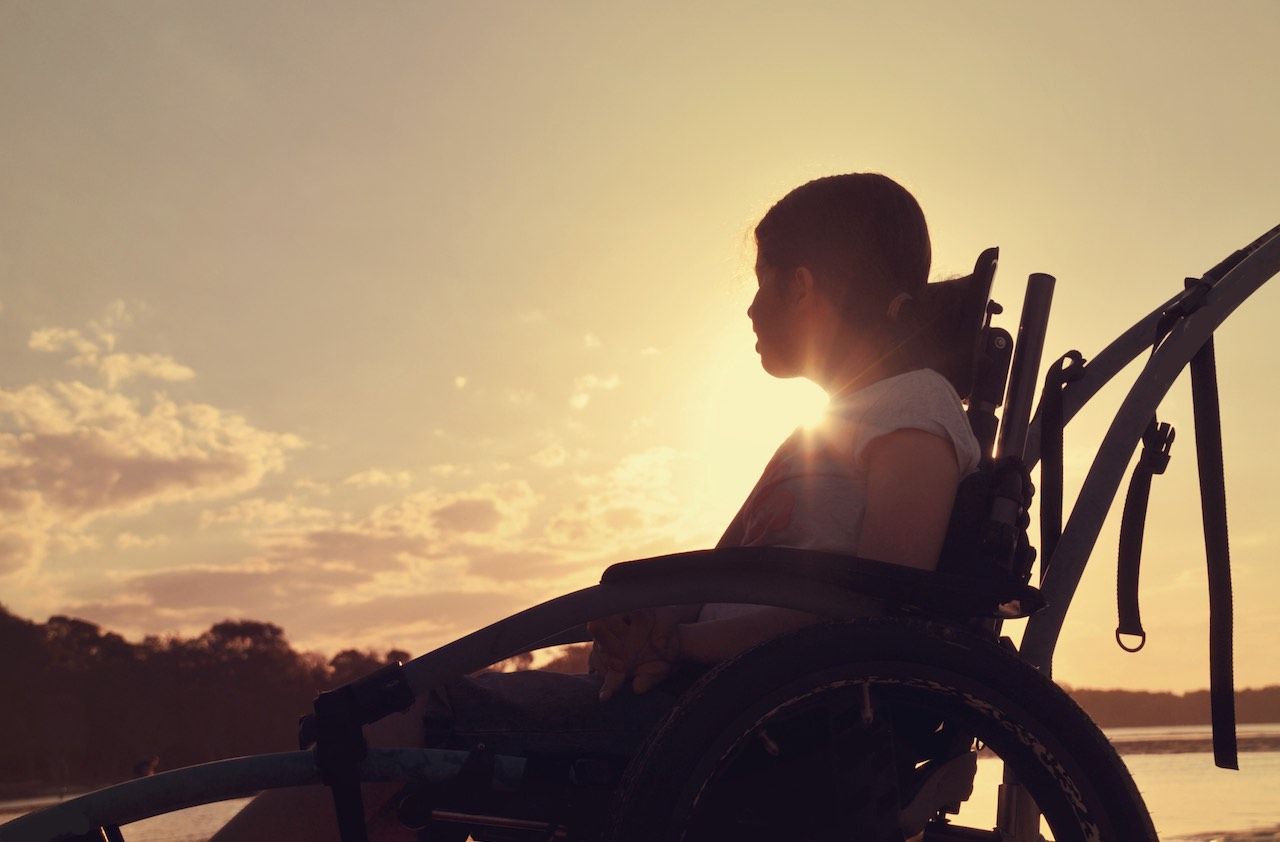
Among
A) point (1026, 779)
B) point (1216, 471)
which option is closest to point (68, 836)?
point (1026, 779)

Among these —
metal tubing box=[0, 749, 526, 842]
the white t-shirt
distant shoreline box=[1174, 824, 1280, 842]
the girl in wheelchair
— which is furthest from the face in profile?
distant shoreline box=[1174, 824, 1280, 842]

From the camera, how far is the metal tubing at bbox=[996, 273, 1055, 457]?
7.30 feet

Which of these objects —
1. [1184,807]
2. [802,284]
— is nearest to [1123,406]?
[802,284]

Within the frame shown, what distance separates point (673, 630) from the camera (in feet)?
5.02

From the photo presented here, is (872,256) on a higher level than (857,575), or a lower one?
higher

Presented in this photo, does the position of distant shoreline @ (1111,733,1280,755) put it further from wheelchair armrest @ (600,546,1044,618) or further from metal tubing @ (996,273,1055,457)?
wheelchair armrest @ (600,546,1044,618)

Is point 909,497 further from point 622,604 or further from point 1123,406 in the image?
point 1123,406

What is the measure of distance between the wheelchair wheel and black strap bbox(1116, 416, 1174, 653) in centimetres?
113

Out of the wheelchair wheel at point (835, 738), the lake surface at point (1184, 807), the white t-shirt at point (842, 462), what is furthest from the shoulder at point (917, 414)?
the lake surface at point (1184, 807)

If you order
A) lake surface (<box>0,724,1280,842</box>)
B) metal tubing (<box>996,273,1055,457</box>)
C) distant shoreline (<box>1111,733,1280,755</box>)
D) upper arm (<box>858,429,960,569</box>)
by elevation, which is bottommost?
distant shoreline (<box>1111,733,1280,755</box>)

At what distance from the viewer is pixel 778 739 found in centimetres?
134

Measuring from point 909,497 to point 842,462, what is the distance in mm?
235

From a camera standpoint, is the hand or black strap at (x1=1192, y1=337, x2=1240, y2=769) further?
black strap at (x1=1192, y1=337, x2=1240, y2=769)

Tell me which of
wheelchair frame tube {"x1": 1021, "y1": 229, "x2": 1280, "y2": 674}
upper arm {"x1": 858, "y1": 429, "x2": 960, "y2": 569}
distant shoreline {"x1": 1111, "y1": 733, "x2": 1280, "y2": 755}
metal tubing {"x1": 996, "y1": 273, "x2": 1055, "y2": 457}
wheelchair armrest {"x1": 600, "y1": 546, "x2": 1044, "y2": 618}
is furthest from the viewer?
distant shoreline {"x1": 1111, "y1": 733, "x2": 1280, "y2": 755}
